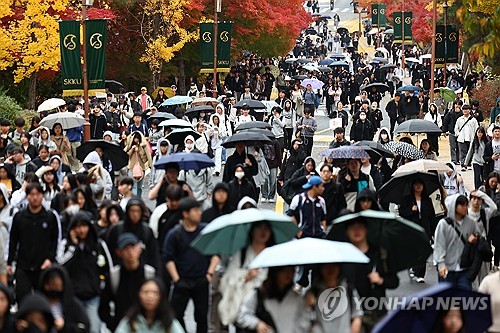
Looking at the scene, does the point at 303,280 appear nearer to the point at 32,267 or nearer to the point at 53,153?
the point at 32,267

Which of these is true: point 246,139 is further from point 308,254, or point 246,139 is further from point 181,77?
point 181,77

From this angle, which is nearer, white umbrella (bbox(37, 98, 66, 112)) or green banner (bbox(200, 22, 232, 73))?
white umbrella (bbox(37, 98, 66, 112))

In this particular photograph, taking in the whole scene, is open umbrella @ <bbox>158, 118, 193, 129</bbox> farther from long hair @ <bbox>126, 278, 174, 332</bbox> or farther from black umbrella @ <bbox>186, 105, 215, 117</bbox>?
long hair @ <bbox>126, 278, 174, 332</bbox>

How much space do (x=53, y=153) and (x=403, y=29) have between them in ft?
138

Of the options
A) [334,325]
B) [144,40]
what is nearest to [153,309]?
[334,325]

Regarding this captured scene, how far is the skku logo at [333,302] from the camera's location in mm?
10109

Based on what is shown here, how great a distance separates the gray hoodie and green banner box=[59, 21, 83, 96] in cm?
1509

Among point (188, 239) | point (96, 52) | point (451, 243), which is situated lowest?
point (451, 243)

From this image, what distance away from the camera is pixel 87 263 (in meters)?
11.7

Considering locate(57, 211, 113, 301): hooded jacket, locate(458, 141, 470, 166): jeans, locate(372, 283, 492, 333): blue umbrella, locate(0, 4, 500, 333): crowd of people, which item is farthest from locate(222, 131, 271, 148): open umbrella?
locate(372, 283, 492, 333): blue umbrella

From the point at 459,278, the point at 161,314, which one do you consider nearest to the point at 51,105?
Answer: the point at 459,278

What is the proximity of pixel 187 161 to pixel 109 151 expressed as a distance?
341cm

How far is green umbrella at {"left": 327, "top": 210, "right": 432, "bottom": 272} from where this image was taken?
37.9 ft

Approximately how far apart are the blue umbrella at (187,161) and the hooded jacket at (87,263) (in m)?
4.72
